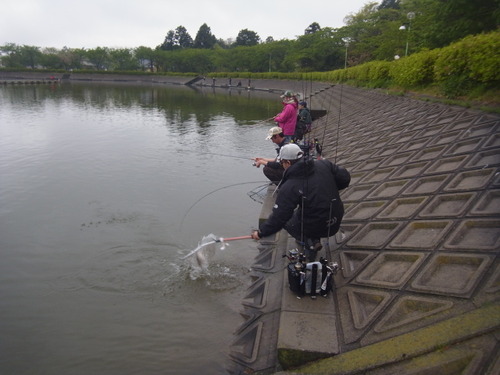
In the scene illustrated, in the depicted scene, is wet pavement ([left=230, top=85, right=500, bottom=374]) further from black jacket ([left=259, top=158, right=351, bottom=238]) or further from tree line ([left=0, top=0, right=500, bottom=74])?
tree line ([left=0, top=0, right=500, bottom=74])

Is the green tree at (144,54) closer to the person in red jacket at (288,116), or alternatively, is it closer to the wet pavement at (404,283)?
the person in red jacket at (288,116)

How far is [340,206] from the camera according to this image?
451cm

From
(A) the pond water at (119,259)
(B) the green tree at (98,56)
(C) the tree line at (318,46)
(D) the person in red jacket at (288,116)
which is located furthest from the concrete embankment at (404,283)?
(B) the green tree at (98,56)

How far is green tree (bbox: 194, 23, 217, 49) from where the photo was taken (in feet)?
394

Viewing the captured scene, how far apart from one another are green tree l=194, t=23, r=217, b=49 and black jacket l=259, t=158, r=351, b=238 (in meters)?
128

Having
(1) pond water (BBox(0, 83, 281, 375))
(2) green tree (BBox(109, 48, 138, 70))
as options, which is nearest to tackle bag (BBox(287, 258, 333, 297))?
(1) pond water (BBox(0, 83, 281, 375))

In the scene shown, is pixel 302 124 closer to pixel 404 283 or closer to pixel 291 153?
pixel 291 153

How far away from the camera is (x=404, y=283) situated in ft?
12.8

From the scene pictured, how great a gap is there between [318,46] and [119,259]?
6338 centimetres

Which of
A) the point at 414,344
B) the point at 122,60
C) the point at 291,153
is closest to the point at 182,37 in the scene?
the point at 122,60

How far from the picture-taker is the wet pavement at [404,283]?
3.06 m

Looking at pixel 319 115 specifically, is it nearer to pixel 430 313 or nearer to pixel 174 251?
pixel 174 251

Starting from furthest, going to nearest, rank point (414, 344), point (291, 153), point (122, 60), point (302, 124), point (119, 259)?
point (122, 60), point (302, 124), point (119, 259), point (291, 153), point (414, 344)

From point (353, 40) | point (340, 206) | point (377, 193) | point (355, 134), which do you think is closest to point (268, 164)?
point (377, 193)
